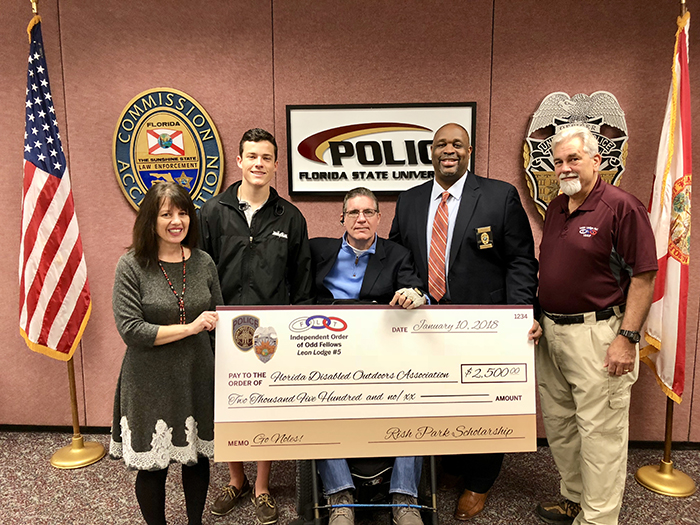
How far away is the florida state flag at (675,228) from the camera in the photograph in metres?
2.37

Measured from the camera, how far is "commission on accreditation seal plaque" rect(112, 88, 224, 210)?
9.34 ft

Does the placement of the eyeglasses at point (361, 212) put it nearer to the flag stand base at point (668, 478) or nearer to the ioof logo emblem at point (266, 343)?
the ioof logo emblem at point (266, 343)

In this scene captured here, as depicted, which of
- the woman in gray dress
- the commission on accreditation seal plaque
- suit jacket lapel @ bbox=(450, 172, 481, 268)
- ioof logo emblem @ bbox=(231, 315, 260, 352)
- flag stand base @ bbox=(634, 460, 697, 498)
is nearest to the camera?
the woman in gray dress

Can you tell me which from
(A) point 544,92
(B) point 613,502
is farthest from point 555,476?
(A) point 544,92

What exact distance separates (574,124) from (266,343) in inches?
92.6

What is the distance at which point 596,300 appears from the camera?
1951 mm

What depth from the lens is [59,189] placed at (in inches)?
105

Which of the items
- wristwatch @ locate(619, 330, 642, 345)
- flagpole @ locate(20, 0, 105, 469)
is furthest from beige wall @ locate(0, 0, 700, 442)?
wristwatch @ locate(619, 330, 642, 345)

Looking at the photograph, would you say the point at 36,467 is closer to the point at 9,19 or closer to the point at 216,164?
the point at 216,164

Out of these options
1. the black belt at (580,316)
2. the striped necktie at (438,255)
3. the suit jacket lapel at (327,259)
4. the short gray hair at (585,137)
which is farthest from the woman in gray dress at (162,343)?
the short gray hair at (585,137)

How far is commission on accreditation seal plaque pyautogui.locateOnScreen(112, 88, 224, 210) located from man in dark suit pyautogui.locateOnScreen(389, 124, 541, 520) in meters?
1.50

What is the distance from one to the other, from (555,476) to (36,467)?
3.29 m

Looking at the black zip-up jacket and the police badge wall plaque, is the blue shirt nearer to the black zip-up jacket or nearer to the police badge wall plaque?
the black zip-up jacket

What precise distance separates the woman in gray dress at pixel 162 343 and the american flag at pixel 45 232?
130 centimetres
